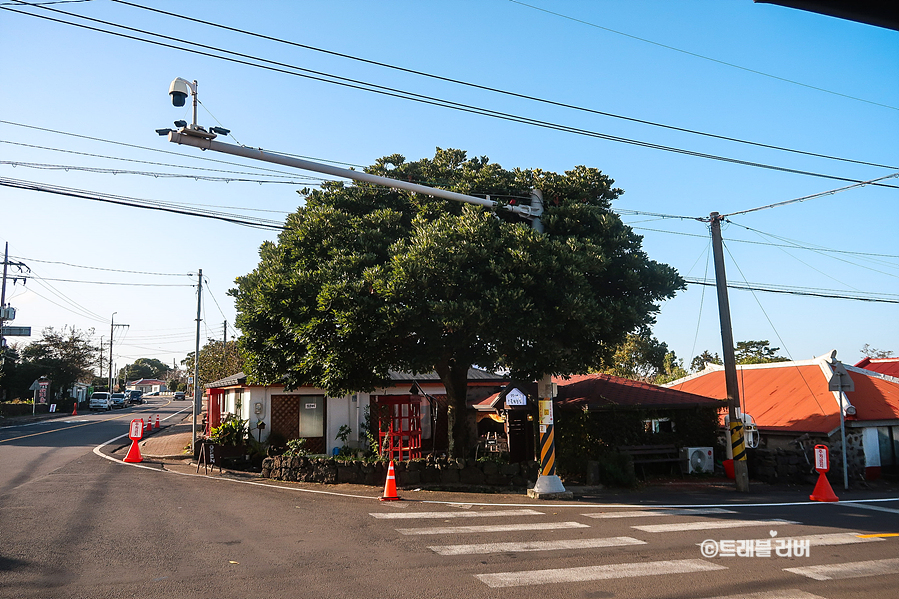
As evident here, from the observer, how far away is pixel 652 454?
1903cm

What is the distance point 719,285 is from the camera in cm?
1773

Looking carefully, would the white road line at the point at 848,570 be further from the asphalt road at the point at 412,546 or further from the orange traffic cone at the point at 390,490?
the orange traffic cone at the point at 390,490

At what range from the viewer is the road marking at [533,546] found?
900 cm

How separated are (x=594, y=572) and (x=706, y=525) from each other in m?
4.22

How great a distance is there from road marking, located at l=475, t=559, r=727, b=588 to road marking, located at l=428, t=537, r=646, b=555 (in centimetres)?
114

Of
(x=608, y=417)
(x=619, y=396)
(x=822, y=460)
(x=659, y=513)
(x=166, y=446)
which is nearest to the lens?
(x=659, y=513)

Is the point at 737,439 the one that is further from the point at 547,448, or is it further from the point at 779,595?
the point at 779,595

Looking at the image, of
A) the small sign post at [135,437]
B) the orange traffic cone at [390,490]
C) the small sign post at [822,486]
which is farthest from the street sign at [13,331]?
the small sign post at [822,486]

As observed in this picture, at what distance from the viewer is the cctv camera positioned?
356 inches

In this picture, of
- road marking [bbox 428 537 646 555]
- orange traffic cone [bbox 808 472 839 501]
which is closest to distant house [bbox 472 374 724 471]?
orange traffic cone [bbox 808 472 839 501]

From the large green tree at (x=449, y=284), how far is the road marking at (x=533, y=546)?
213 inches

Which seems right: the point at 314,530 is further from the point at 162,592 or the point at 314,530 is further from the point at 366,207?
the point at 366,207

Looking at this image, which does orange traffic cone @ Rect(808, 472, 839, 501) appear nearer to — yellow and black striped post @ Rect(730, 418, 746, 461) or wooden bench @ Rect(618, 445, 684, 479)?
yellow and black striped post @ Rect(730, 418, 746, 461)

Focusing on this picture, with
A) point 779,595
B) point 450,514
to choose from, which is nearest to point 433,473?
point 450,514
